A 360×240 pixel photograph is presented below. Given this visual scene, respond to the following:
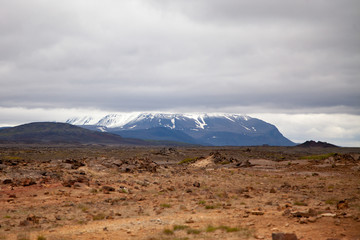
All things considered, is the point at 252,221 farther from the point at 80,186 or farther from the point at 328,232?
the point at 80,186

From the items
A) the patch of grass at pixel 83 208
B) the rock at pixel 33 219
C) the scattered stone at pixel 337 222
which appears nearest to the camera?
the scattered stone at pixel 337 222

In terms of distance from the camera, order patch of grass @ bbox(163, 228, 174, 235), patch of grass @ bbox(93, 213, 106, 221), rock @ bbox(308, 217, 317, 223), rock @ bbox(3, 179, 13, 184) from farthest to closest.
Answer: rock @ bbox(3, 179, 13, 184)
patch of grass @ bbox(93, 213, 106, 221)
rock @ bbox(308, 217, 317, 223)
patch of grass @ bbox(163, 228, 174, 235)

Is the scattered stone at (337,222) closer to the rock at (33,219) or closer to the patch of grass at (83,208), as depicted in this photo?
the patch of grass at (83,208)

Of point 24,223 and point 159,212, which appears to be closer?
point 24,223

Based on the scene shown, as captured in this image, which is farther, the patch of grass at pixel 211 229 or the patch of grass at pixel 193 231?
the patch of grass at pixel 211 229

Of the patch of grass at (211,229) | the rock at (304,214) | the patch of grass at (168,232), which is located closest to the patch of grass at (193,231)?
the patch of grass at (211,229)

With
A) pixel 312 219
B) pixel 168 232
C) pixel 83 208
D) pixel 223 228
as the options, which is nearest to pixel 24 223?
pixel 83 208

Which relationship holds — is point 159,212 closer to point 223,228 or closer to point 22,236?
point 223,228

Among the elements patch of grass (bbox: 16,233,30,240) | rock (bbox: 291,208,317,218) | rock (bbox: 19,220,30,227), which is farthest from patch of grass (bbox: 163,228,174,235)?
rock (bbox: 19,220,30,227)

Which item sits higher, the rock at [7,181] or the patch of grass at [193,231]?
the patch of grass at [193,231]

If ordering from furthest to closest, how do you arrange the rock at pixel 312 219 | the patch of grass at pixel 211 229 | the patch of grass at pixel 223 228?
the rock at pixel 312 219
the patch of grass at pixel 211 229
the patch of grass at pixel 223 228

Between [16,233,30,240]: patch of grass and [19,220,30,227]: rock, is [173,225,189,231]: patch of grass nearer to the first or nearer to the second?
[16,233,30,240]: patch of grass

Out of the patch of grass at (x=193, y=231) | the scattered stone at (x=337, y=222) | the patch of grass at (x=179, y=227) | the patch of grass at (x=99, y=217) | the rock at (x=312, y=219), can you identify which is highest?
the scattered stone at (x=337, y=222)

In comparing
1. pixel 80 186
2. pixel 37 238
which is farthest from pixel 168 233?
pixel 80 186
